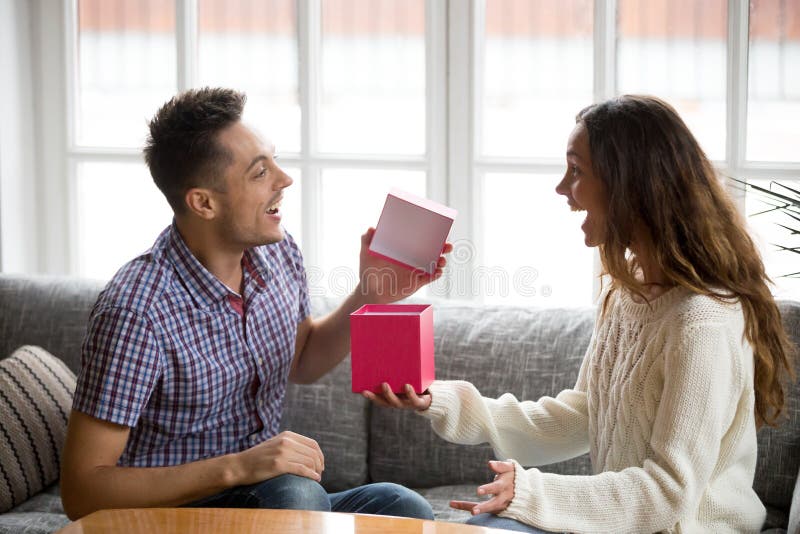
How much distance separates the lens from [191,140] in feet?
6.40

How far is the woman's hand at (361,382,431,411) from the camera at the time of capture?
1824mm

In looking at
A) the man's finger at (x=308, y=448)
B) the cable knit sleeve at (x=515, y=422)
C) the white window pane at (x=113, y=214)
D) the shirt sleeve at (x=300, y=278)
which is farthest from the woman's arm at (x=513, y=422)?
the white window pane at (x=113, y=214)

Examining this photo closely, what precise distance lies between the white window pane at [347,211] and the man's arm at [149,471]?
1222 millimetres

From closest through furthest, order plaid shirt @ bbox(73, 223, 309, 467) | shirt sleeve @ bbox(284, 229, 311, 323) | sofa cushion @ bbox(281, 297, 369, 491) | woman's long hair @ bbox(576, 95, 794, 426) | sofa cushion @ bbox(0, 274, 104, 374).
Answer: woman's long hair @ bbox(576, 95, 794, 426) → plaid shirt @ bbox(73, 223, 309, 467) → shirt sleeve @ bbox(284, 229, 311, 323) → sofa cushion @ bbox(281, 297, 369, 491) → sofa cushion @ bbox(0, 274, 104, 374)

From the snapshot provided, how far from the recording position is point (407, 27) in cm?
284

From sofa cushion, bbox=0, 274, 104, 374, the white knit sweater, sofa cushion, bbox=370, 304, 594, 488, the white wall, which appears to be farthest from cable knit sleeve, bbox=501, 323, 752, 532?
the white wall

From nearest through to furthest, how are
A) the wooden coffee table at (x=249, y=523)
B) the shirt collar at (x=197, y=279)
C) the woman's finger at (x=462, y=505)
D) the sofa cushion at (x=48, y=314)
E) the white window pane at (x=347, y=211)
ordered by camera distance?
the wooden coffee table at (x=249, y=523) < the woman's finger at (x=462, y=505) < the shirt collar at (x=197, y=279) < the sofa cushion at (x=48, y=314) < the white window pane at (x=347, y=211)

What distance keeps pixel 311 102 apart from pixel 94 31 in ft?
2.52

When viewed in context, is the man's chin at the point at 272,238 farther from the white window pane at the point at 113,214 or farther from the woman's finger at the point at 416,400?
the white window pane at the point at 113,214

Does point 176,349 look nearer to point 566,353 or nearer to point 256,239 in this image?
point 256,239

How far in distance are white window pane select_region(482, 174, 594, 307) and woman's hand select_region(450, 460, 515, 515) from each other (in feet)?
4.12

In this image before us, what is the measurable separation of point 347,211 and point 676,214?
143 centimetres

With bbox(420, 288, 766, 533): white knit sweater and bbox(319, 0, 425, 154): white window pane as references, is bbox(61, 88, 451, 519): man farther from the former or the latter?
bbox(319, 0, 425, 154): white window pane

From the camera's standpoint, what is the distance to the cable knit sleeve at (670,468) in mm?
1591
